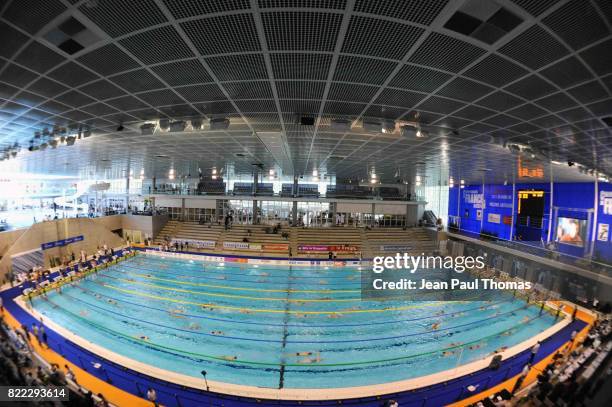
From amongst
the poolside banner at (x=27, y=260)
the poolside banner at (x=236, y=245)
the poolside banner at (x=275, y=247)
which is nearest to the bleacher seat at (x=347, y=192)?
the poolside banner at (x=275, y=247)

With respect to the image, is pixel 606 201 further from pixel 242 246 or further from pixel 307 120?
pixel 242 246

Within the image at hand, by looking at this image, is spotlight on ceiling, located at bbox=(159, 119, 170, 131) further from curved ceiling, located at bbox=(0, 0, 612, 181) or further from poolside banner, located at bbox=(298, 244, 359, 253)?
poolside banner, located at bbox=(298, 244, 359, 253)

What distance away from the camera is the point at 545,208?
1648 cm

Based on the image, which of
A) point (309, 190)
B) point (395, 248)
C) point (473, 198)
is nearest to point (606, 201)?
point (473, 198)

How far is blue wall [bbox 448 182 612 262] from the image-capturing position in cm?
1335

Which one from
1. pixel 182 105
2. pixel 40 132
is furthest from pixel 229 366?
pixel 40 132

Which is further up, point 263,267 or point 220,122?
point 220,122

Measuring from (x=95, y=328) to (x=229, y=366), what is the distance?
6.07 metres

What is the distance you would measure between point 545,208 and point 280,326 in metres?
20.5

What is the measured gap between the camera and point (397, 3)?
2320mm

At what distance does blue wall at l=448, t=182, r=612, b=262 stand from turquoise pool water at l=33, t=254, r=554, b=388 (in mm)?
6598

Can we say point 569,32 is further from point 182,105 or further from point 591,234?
point 591,234

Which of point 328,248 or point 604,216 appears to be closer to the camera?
point 604,216

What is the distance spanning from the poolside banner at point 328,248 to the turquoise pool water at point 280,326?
5.54m
